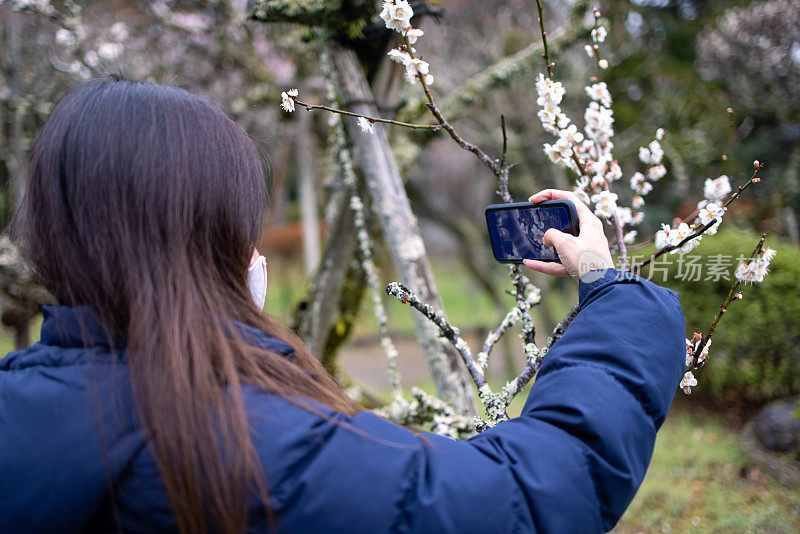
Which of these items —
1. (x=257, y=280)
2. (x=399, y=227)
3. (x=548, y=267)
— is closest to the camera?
(x=257, y=280)

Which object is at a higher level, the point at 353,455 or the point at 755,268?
the point at 755,268

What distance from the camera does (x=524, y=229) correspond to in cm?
125

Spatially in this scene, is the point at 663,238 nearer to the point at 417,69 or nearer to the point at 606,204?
the point at 606,204

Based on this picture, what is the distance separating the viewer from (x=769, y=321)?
397 centimetres

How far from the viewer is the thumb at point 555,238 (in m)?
1.09

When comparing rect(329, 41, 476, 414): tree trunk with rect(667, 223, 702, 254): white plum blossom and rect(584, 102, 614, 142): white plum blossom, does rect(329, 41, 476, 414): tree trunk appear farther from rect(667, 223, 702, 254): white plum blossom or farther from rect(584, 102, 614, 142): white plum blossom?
rect(667, 223, 702, 254): white plum blossom

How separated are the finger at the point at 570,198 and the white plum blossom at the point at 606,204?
1.17ft

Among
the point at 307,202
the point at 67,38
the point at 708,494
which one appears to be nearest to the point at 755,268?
the point at 708,494

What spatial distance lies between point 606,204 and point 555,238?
1.60ft

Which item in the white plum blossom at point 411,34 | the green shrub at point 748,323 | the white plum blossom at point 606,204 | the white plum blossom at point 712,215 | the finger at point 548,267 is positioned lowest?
the green shrub at point 748,323

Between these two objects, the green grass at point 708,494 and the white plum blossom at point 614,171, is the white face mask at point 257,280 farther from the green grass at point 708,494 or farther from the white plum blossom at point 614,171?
the green grass at point 708,494

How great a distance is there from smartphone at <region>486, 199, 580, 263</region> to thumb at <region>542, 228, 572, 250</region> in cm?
3

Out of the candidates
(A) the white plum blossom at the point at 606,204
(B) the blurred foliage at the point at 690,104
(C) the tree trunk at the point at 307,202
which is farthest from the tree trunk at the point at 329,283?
(C) the tree trunk at the point at 307,202

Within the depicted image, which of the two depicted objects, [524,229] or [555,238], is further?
[524,229]
